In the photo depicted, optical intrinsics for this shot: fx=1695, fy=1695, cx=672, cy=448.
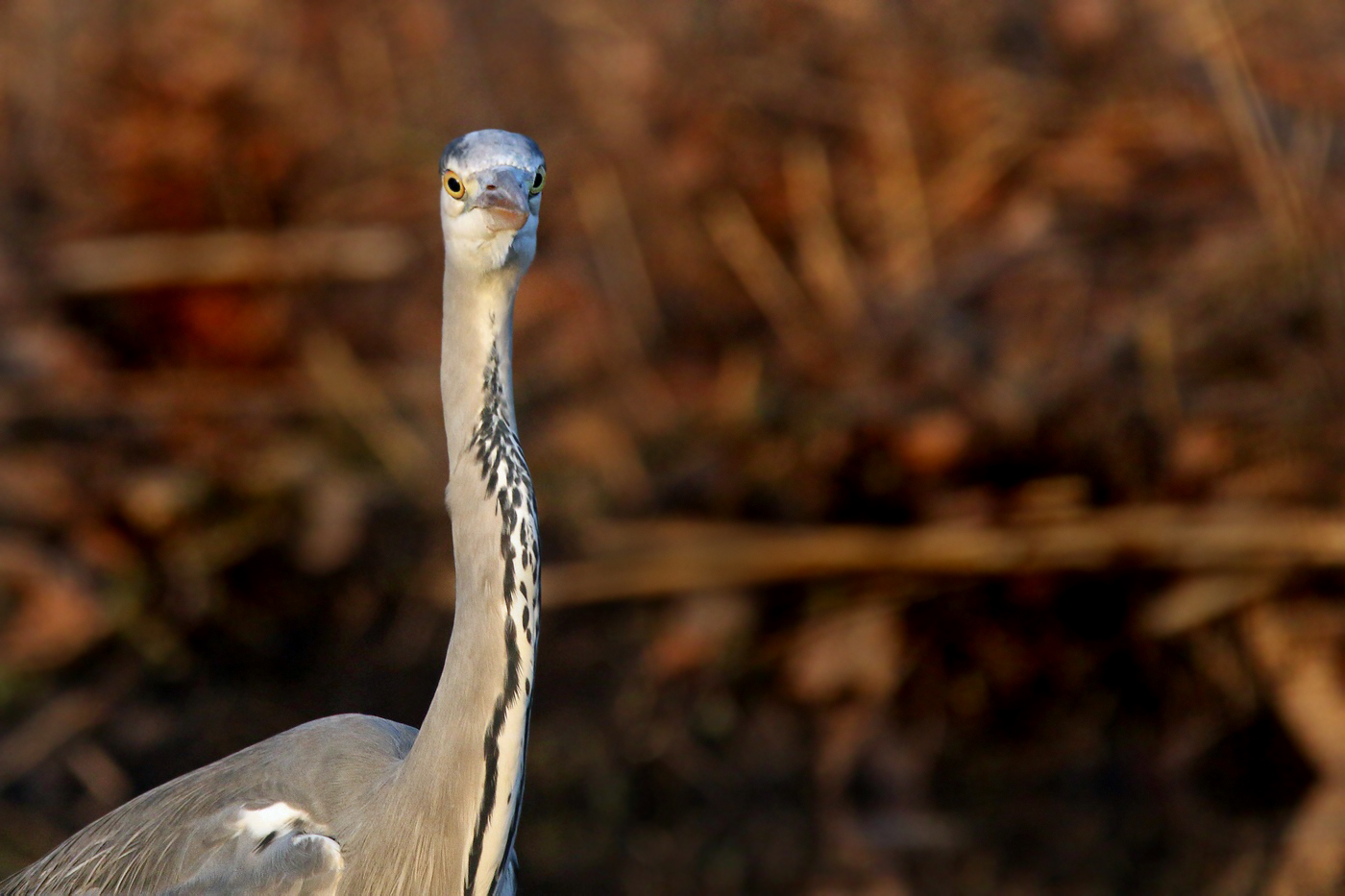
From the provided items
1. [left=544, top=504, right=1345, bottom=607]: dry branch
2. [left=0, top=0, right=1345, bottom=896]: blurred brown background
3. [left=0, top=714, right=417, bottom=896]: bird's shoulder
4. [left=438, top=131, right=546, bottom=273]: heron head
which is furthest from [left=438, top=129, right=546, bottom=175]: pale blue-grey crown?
[left=544, top=504, right=1345, bottom=607]: dry branch

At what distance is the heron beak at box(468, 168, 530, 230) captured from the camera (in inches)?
100

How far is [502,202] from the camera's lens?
255 cm

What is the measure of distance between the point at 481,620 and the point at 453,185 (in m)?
0.68

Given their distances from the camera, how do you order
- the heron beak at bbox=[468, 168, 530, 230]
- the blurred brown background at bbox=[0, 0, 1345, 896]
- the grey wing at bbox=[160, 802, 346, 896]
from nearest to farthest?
the heron beak at bbox=[468, 168, 530, 230] → the grey wing at bbox=[160, 802, 346, 896] → the blurred brown background at bbox=[0, 0, 1345, 896]

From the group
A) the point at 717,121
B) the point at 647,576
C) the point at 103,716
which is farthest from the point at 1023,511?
the point at 103,716

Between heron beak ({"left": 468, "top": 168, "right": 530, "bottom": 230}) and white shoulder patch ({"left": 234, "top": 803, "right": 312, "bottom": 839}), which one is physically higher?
heron beak ({"left": 468, "top": 168, "right": 530, "bottom": 230})

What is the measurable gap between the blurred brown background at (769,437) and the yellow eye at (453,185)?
249cm

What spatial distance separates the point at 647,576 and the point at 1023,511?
4.26 ft

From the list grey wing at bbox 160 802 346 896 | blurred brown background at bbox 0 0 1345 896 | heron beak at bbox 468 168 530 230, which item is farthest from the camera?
blurred brown background at bbox 0 0 1345 896

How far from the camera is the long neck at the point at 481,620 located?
2568mm

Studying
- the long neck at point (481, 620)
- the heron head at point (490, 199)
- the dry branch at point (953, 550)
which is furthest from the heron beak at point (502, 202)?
the dry branch at point (953, 550)

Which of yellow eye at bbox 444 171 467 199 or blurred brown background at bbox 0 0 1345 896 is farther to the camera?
blurred brown background at bbox 0 0 1345 896

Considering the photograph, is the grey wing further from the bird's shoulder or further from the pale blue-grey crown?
the pale blue-grey crown

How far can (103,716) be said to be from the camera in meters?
5.52
